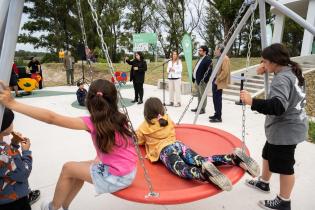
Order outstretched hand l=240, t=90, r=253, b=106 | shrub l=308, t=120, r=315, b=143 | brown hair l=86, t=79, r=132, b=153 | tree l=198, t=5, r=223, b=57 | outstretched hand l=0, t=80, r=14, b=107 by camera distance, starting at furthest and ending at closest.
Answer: tree l=198, t=5, r=223, b=57
shrub l=308, t=120, r=315, b=143
outstretched hand l=240, t=90, r=253, b=106
brown hair l=86, t=79, r=132, b=153
outstretched hand l=0, t=80, r=14, b=107

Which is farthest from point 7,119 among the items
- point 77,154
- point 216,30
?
point 216,30

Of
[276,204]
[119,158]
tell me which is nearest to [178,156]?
[119,158]

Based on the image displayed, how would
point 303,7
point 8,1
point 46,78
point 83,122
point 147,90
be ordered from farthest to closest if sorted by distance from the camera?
point 46,78 < point 303,7 < point 147,90 < point 83,122 < point 8,1

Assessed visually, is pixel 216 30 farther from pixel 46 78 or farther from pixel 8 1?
pixel 8 1

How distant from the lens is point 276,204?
237 centimetres

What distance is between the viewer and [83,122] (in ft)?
5.57

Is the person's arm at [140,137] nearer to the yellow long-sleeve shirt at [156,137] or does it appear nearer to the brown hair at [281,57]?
the yellow long-sleeve shirt at [156,137]

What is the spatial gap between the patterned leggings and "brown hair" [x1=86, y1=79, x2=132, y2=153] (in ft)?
2.15

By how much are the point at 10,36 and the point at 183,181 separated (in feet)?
5.10

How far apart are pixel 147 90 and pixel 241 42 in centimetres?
2085

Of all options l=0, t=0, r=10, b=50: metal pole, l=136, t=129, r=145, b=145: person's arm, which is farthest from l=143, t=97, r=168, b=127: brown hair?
l=0, t=0, r=10, b=50: metal pole

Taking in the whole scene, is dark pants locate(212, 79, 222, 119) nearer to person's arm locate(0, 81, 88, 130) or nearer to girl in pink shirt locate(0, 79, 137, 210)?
girl in pink shirt locate(0, 79, 137, 210)

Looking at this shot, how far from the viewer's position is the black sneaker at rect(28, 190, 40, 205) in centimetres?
259

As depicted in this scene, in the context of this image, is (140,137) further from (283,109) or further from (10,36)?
(10,36)
